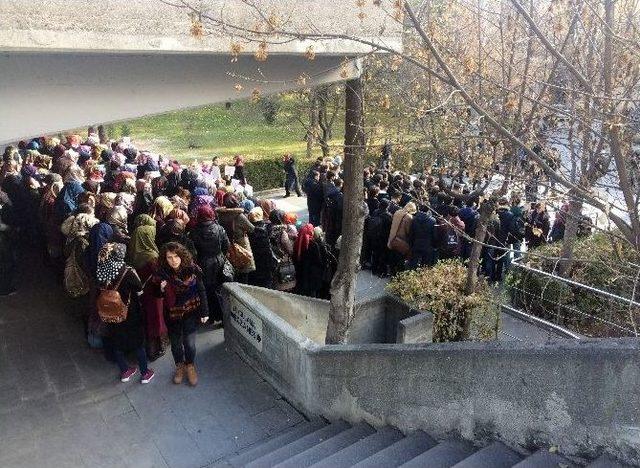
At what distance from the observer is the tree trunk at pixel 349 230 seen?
589 centimetres

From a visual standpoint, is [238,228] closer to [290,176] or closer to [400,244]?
[400,244]

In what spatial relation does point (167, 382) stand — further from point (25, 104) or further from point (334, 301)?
point (25, 104)

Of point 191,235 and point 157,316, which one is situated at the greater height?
point 191,235

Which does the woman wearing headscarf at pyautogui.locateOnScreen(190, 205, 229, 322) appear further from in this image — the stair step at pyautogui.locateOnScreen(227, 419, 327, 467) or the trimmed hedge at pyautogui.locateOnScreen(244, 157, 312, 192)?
the trimmed hedge at pyautogui.locateOnScreen(244, 157, 312, 192)

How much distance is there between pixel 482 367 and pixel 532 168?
4.25 metres

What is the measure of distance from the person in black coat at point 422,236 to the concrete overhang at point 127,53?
3587 mm

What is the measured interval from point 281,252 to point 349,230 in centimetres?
269

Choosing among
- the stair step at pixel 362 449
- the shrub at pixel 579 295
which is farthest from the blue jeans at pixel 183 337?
the shrub at pixel 579 295

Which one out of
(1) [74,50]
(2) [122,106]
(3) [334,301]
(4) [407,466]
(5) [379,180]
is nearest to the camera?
(4) [407,466]

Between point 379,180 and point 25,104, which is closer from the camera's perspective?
point 25,104

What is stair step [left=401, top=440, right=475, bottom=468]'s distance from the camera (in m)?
3.97

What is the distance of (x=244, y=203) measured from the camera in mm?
8852

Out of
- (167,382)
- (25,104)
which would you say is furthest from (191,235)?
(25,104)

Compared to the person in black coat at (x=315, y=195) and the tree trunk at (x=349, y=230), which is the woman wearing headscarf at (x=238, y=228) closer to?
the tree trunk at (x=349, y=230)
